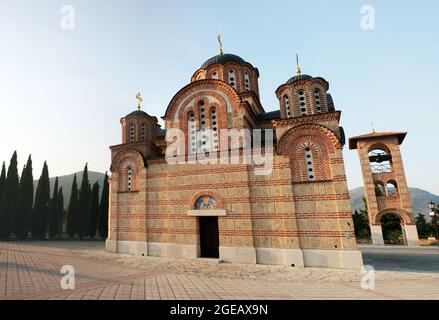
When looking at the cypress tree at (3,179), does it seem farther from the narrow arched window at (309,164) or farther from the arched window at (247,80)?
the narrow arched window at (309,164)

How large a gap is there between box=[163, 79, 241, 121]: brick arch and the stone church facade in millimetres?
60

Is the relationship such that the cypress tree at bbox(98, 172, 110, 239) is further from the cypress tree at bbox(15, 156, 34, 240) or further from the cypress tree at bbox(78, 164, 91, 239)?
the cypress tree at bbox(15, 156, 34, 240)

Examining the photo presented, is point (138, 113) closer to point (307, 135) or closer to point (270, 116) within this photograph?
point (270, 116)

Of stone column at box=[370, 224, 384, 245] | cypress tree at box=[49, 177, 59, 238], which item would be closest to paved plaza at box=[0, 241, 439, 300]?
stone column at box=[370, 224, 384, 245]

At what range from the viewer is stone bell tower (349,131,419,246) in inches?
838

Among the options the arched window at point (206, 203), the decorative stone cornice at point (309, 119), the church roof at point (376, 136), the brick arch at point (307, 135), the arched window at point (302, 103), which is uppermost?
the church roof at point (376, 136)

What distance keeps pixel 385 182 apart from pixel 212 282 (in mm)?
22474

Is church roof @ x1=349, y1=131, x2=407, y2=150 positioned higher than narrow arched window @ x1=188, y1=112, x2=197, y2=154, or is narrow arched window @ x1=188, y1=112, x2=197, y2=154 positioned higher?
church roof @ x1=349, y1=131, x2=407, y2=150

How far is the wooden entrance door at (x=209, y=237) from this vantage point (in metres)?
12.0

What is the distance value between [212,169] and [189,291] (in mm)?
6513

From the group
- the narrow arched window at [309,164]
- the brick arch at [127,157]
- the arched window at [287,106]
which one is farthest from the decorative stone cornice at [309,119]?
the brick arch at [127,157]

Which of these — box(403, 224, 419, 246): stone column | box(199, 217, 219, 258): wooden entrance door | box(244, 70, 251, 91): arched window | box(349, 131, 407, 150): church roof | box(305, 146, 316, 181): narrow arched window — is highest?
box(244, 70, 251, 91): arched window

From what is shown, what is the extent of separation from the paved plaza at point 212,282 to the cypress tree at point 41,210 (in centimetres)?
2317
